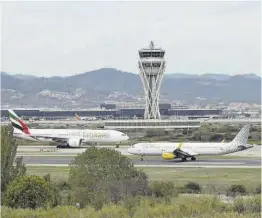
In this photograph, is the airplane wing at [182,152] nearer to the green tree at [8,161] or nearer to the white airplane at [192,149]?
the white airplane at [192,149]

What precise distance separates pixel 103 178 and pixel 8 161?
6122 mm

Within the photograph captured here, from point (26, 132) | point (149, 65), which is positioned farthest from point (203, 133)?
point (149, 65)

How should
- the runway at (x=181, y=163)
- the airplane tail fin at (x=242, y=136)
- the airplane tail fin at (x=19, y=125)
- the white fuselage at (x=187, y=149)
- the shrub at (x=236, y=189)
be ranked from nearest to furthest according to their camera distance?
the shrub at (x=236, y=189)
the runway at (x=181, y=163)
the airplane tail fin at (x=242, y=136)
the white fuselage at (x=187, y=149)
the airplane tail fin at (x=19, y=125)

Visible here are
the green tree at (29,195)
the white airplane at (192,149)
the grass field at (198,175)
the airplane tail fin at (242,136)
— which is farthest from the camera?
the airplane tail fin at (242,136)

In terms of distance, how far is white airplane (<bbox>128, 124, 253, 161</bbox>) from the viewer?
230 ft

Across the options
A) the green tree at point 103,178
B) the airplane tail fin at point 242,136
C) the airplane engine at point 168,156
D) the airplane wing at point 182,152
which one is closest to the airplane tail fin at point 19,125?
the airplane engine at point 168,156

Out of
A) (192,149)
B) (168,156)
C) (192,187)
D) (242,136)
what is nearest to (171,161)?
(168,156)

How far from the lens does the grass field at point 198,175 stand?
50.9m

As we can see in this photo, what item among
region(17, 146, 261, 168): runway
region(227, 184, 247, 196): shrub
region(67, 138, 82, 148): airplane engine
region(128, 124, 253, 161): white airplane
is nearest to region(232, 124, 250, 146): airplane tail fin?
region(128, 124, 253, 161): white airplane

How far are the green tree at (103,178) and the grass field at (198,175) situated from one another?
32.6 ft

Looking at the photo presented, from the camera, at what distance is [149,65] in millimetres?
155750

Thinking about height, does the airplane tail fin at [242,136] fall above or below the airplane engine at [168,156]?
above

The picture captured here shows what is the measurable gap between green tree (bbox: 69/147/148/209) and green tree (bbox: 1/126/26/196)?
11.4ft

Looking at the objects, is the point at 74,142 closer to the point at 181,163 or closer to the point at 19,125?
the point at 19,125
